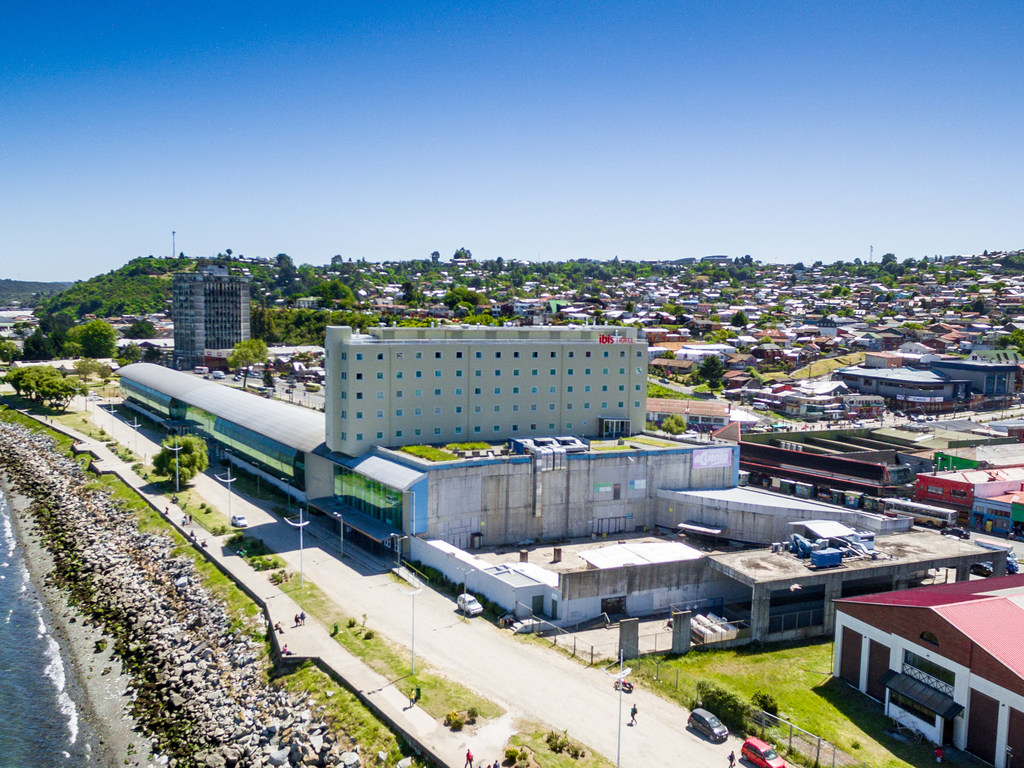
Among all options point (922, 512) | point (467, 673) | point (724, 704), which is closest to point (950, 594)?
point (724, 704)

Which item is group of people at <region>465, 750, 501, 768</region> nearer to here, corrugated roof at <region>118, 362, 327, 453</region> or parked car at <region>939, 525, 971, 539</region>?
corrugated roof at <region>118, 362, 327, 453</region>

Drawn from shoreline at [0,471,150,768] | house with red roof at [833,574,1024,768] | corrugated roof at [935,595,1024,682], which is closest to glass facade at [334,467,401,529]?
shoreline at [0,471,150,768]

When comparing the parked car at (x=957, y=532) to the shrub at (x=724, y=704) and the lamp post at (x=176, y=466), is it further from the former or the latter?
the lamp post at (x=176, y=466)

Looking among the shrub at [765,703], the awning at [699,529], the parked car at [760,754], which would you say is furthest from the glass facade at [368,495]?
the parked car at [760,754]

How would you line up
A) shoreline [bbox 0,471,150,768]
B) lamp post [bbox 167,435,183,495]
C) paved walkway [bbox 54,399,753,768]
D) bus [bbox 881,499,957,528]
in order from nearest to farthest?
1. paved walkway [bbox 54,399,753,768]
2. shoreline [bbox 0,471,150,768]
3. bus [bbox 881,499,957,528]
4. lamp post [bbox 167,435,183,495]

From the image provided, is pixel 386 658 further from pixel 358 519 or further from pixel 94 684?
pixel 358 519

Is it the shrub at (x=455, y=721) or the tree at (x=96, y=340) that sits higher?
the tree at (x=96, y=340)

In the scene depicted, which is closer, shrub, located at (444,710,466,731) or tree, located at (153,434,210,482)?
shrub, located at (444,710,466,731)
